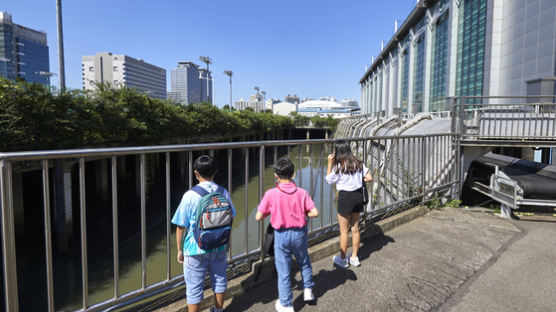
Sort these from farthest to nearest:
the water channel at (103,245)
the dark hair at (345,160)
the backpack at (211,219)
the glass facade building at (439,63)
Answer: the glass facade building at (439,63), the water channel at (103,245), the dark hair at (345,160), the backpack at (211,219)

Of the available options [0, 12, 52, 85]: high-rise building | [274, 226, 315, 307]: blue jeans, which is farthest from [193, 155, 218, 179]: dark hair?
[0, 12, 52, 85]: high-rise building

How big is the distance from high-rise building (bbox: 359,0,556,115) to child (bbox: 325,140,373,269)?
11.9 m

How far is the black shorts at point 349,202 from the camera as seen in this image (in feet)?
11.3

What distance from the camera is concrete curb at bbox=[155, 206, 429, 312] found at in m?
2.71

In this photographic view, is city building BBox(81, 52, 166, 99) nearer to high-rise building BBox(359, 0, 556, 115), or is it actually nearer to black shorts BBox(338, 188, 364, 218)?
high-rise building BBox(359, 0, 556, 115)

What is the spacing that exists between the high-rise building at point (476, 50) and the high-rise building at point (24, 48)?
355ft

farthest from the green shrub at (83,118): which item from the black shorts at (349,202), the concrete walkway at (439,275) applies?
the concrete walkway at (439,275)

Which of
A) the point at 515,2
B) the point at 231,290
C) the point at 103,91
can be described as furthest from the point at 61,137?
the point at 515,2

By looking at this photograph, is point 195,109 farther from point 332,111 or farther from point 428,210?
point 332,111

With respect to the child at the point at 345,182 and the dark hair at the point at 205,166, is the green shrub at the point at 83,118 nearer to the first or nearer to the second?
the dark hair at the point at 205,166

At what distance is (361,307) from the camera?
2775 millimetres

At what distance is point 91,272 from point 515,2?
24.6m

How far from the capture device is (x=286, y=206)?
2.64m

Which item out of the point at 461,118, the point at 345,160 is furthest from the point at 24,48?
the point at 345,160
